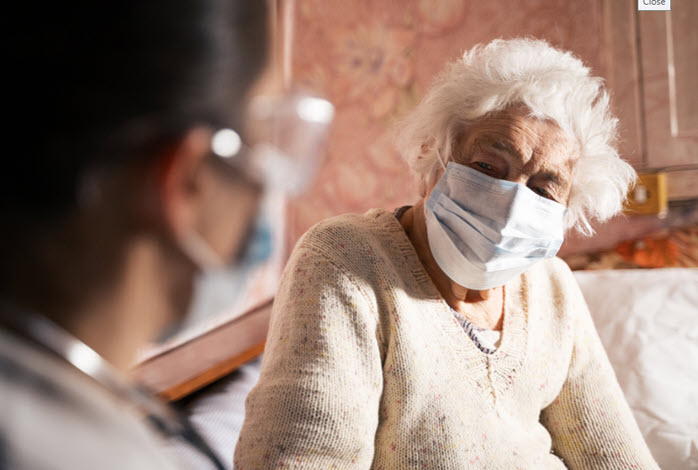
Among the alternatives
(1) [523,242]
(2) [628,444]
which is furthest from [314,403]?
(2) [628,444]

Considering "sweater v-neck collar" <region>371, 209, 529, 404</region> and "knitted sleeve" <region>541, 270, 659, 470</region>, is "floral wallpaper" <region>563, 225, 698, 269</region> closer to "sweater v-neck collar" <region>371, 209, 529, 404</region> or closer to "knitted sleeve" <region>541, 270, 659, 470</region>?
"knitted sleeve" <region>541, 270, 659, 470</region>

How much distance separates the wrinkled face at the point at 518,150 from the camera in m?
1.02

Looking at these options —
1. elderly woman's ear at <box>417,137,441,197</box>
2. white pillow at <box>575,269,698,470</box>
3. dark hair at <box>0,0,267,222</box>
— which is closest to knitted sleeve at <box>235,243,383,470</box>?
elderly woman's ear at <box>417,137,441,197</box>

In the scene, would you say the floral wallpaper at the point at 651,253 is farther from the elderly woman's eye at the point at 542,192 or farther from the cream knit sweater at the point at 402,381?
the elderly woman's eye at the point at 542,192

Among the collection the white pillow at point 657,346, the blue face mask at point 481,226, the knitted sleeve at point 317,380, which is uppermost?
the blue face mask at point 481,226

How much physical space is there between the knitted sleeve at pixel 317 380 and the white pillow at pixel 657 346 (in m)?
0.80

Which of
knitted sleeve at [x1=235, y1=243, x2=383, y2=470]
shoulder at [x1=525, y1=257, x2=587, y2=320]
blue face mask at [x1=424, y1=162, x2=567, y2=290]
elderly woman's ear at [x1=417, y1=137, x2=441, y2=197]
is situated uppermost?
elderly woman's ear at [x1=417, y1=137, x2=441, y2=197]

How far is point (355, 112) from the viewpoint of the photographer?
177cm

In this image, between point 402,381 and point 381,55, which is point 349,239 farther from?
point 381,55

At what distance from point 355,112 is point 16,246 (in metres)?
1.59

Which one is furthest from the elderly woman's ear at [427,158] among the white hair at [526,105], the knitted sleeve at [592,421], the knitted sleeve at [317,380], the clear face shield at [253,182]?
the clear face shield at [253,182]

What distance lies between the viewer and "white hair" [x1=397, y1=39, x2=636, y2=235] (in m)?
1.05

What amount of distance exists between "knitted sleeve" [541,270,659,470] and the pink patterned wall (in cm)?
85

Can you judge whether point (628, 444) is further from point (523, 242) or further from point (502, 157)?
point (502, 157)
